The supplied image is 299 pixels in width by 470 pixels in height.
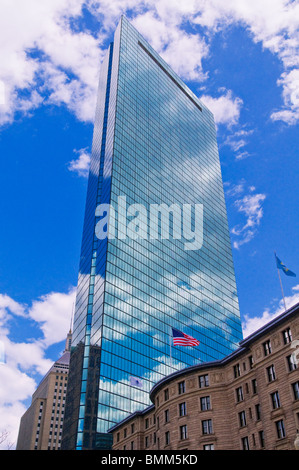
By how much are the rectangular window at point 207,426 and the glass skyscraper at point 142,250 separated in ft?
86.7

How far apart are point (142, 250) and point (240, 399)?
66.6 metres

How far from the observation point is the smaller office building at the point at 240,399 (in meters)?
46.3

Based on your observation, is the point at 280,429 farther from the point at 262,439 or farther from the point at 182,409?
the point at 182,409

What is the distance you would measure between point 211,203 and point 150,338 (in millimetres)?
72729

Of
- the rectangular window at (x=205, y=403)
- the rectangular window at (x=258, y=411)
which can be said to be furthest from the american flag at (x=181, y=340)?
the rectangular window at (x=258, y=411)

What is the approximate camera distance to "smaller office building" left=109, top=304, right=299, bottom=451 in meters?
46.3

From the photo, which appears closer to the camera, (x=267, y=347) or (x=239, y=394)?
(x=267, y=347)

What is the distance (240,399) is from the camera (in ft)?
180

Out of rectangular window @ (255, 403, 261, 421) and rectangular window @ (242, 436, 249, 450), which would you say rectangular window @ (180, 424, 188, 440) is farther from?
rectangular window @ (255, 403, 261, 421)

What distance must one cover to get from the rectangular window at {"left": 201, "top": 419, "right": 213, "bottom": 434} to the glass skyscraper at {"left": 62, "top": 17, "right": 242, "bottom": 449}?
26.4m

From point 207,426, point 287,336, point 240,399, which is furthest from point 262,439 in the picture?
point 287,336

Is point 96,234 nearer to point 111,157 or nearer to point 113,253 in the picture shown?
point 113,253
